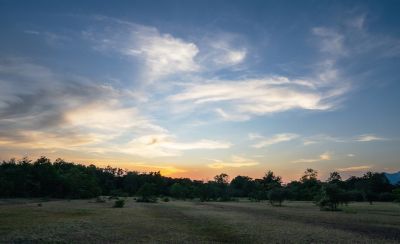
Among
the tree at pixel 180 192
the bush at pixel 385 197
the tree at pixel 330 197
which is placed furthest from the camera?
the tree at pixel 180 192

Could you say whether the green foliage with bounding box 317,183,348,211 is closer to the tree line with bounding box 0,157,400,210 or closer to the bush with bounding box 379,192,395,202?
the tree line with bounding box 0,157,400,210

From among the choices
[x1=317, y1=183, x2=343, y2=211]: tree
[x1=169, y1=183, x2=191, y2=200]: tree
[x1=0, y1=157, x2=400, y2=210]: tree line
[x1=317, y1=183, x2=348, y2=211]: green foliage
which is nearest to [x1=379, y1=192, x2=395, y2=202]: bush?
[x1=0, y1=157, x2=400, y2=210]: tree line

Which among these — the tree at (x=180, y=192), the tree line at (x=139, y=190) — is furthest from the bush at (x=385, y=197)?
the tree at (x=180, y=192)

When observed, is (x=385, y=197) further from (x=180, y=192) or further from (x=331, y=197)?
(x=180, y=192)

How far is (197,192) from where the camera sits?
16088 centimetres

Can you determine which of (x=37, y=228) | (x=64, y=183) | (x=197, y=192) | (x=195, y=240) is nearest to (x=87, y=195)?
(x=64, y=183)

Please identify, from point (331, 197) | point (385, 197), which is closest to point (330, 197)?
point (331, 197)

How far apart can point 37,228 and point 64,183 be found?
104122mm

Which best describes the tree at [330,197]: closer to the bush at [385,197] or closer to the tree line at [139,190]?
the tree line at [139,190]

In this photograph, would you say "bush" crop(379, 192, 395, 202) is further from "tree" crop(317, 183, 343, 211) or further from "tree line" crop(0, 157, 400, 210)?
"tree" crop(317, 183, 343, 211)

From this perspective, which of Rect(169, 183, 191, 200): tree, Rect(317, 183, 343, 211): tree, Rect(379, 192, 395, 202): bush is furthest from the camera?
Rect(169, 183, 191, 200): tree

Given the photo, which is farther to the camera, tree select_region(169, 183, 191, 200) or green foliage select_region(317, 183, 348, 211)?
tree select_region(169, 183, 191, 200)

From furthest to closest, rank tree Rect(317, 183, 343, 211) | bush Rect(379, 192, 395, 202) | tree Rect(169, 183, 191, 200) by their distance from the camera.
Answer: tree Rect(169, 183, 191, 200)
bush Rect(379, 192, 395, 202)
tree Rect(317, 183, 343, 211)

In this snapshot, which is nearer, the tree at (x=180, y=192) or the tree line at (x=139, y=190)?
the tree line at (x=139, y=190)
